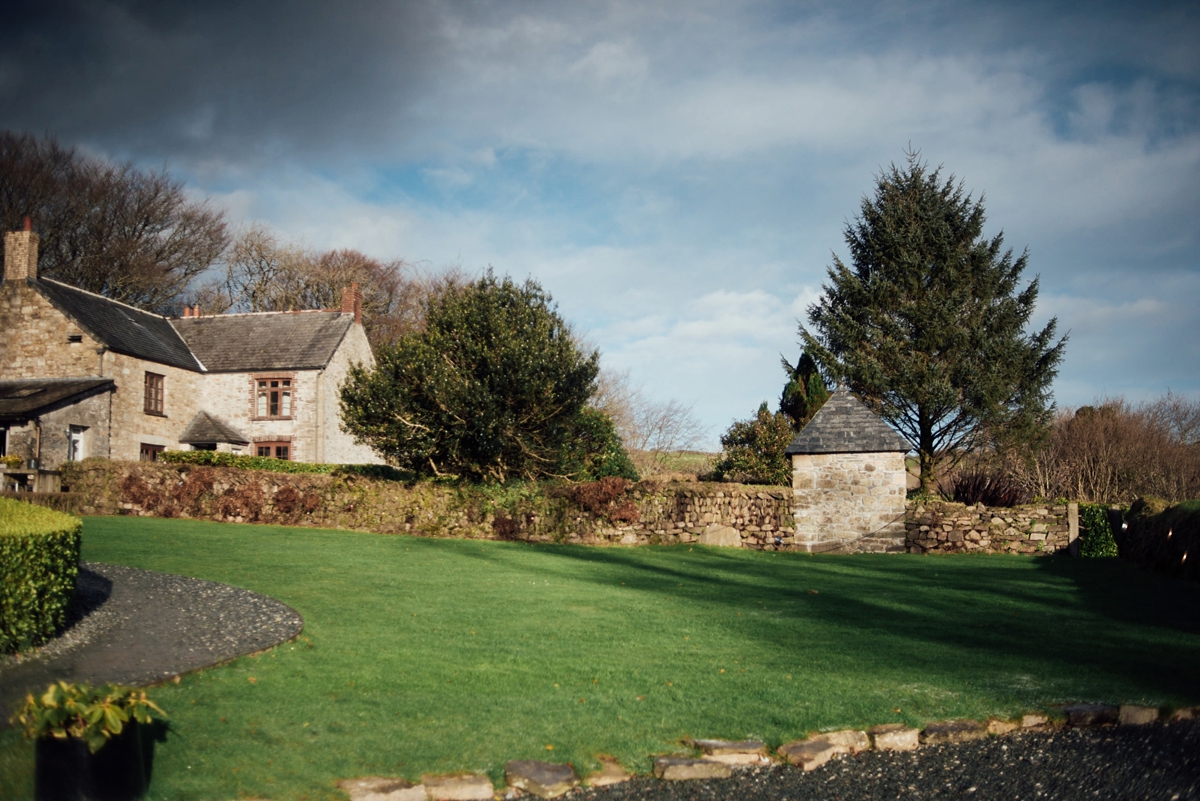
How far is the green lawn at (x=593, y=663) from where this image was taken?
521 centimetres

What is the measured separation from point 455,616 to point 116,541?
7.79 metres

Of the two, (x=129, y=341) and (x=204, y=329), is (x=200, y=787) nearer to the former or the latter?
(x=129, y=341)

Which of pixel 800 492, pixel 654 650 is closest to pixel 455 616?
pixel 654 650

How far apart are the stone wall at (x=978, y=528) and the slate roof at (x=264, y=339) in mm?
23260

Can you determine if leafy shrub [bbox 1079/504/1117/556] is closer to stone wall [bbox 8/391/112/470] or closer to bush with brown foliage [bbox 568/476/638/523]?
bush with brown foliage [bbox 568/476/638/523]

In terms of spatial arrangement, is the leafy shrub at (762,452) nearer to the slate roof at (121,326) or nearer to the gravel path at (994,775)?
the gravel path at (994,775)

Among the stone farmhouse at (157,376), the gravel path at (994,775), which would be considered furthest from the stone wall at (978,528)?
the stone farmhouse at (157,376)

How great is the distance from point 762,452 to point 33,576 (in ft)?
71.7

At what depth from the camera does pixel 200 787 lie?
4539 mm

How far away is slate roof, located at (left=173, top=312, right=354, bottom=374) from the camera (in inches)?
1324

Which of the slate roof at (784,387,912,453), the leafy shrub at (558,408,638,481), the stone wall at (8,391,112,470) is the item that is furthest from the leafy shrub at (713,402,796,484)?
the stone wall at (8,391,112,470)

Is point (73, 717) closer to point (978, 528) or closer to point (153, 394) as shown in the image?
point (978, 528)

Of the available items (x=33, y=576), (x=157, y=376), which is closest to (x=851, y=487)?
(x=33, y=576)

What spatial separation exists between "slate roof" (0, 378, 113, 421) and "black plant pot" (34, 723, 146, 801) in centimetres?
2652
